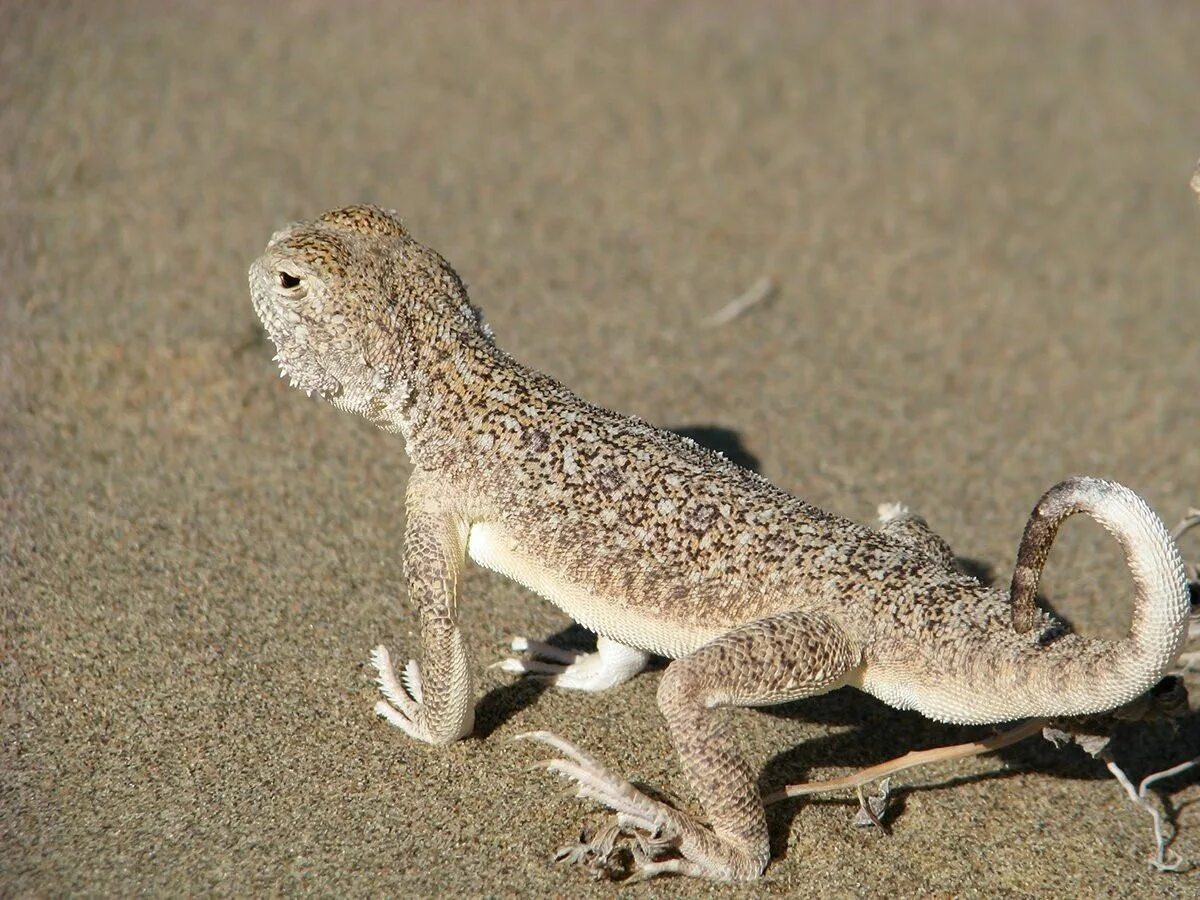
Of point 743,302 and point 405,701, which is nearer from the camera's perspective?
point 405,701

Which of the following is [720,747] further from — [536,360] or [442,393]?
[536,360]

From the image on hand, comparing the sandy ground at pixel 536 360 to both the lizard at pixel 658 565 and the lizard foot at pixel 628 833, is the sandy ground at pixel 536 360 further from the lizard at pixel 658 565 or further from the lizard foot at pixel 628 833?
the lizard at pixel 658 565

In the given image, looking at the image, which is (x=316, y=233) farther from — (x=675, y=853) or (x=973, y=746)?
(x=973, y=746)

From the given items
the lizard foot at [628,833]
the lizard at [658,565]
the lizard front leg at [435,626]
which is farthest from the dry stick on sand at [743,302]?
the lizard foot at [628,833]

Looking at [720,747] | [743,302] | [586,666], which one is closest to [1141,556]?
[720,747]

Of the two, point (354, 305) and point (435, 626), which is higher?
point (354, 305)

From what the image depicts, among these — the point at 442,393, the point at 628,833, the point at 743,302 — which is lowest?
the point at 628,833

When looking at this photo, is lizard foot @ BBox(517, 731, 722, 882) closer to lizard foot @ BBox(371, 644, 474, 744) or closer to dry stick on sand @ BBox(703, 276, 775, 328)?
lizard foot @ BBox(371, 644, 474, 744)

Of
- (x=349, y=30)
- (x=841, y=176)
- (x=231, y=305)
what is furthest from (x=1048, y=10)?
(x=231, y=305)
